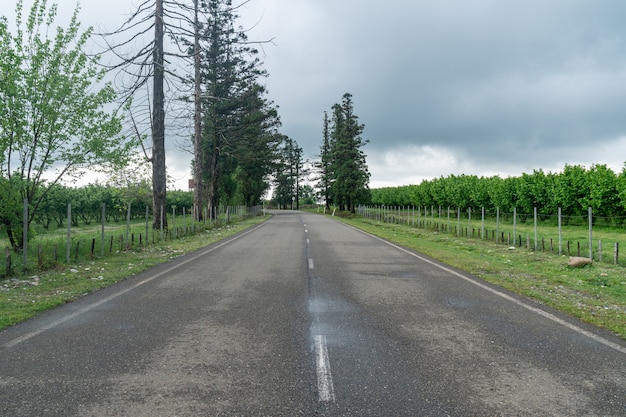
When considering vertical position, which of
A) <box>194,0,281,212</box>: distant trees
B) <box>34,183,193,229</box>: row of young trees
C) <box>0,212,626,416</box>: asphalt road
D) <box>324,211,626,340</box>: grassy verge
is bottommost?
<box>324,211,626,340</box>: grassy verge

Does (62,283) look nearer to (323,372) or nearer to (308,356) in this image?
(308,356)

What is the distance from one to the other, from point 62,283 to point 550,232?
2658 centimetres

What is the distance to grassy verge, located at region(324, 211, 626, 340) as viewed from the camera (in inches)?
287

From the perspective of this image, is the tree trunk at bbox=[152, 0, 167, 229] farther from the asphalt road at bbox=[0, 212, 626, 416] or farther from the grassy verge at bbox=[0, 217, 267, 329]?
the asphalt road at bbox=[0, 212, 626, 416]

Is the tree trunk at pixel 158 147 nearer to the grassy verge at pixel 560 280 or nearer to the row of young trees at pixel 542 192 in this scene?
the grassy verge at pixel 560 280

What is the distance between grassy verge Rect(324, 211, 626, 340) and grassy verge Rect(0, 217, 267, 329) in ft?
27.7

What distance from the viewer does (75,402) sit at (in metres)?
3.73

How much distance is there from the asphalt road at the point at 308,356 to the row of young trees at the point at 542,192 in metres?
27.7

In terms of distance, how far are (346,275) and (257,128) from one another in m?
36.5

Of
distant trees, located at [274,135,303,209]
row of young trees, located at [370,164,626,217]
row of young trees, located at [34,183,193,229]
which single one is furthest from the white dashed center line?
distant trees, located at [274,135,303,209]

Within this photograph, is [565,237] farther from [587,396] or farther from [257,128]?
[257,128]

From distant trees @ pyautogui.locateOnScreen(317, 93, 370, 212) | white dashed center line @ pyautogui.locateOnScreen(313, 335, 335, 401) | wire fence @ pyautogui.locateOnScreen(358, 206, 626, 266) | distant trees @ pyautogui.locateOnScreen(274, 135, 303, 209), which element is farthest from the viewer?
distant trees @ pyautogui.locateOnScreen(274, 135, 303, 209)

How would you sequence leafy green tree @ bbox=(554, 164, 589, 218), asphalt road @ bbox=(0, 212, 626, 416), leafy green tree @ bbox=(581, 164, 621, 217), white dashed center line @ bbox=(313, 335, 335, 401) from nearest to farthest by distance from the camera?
asphalt road @ bbox=(0, 212, 626, 416) → white dashed center line @ bbox=(313, 335, 335, 401) → leafy green tree @ bbox=(581, 164, 621, 217) → leafy green tree @ bbox=(554, 164, 589, 218)

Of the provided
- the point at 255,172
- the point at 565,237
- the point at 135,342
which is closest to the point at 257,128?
the point at 255,172
